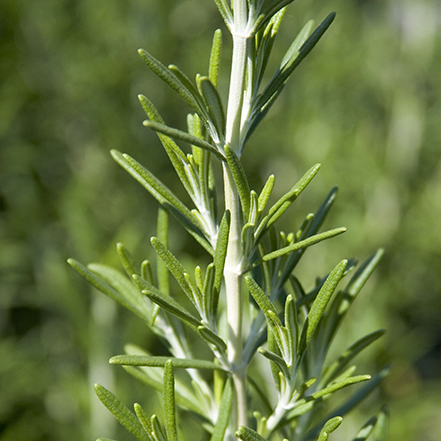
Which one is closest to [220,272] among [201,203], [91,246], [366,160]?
[201,203]

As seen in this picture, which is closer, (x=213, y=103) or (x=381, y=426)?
(x=213, y=103)

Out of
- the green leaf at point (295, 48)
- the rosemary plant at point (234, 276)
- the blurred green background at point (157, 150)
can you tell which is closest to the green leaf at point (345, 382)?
the rosemary plant at point (234, 276)

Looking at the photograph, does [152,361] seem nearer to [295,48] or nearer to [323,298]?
[323,298]

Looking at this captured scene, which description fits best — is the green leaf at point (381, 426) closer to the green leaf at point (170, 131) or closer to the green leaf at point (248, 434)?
the green leaf at point (248, 434)

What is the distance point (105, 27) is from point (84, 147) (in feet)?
1.05

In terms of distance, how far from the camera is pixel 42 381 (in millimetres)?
1065

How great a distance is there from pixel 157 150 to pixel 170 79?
108 cm

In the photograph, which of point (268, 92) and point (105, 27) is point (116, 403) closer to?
point (268, 92)

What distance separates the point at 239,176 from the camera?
31cm

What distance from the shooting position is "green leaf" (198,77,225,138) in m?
0.29

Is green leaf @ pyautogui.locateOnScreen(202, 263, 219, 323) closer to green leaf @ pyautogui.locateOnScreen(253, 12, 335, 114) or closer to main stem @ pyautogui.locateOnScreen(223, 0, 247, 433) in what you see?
main stem @ pyautogui.locateOnScreen(223, 0, 247, 433)

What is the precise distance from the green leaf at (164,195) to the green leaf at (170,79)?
57 millimetres

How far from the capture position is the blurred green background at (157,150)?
1.18 metres

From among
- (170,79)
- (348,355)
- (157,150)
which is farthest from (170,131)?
(157,150)
